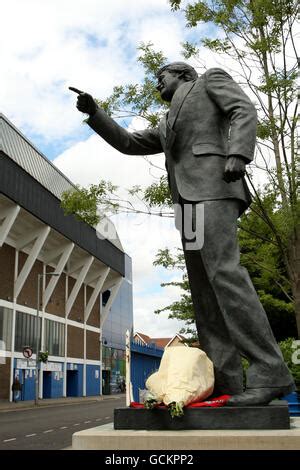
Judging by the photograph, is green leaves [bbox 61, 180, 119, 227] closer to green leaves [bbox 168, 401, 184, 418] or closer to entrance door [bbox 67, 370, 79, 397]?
green leaves [bbox 168, 401, 184, 418]

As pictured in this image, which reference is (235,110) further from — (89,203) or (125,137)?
(89,203)

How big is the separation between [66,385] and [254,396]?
42.2 meters

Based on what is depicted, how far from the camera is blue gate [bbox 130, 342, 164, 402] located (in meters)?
13.0

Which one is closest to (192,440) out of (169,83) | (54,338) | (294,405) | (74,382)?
(169,83)

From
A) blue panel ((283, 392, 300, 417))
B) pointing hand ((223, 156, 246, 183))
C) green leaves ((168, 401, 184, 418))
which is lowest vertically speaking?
blue panel ((283, 392, 300, 417))

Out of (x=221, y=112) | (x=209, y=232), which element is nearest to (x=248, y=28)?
(x=221, y=112)

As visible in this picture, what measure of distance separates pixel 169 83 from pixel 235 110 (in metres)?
0.67

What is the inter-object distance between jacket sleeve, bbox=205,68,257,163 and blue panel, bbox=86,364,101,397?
148 feet

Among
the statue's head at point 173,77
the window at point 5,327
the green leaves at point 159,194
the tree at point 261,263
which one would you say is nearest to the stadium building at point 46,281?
the window at point 5,327

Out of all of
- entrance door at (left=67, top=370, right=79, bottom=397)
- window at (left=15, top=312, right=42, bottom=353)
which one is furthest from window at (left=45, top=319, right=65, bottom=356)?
entrance door at (left=67, top=370, right=79, bottom=397)

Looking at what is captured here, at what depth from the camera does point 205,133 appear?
351cm

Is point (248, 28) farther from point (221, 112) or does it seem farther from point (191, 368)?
point (191, 368)
